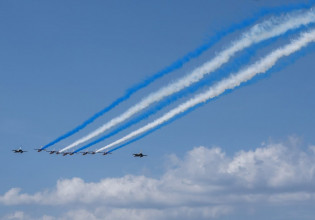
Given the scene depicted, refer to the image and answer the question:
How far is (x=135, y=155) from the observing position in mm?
95125

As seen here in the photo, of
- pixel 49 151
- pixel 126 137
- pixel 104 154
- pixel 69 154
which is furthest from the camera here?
pixel 49 151

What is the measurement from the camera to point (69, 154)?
10150 centimetres

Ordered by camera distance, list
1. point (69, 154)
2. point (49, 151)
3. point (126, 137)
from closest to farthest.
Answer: point (126, 137), point (69, 154), point (49, 151)

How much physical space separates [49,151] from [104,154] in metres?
21.9

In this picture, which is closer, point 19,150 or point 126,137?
point 126,137

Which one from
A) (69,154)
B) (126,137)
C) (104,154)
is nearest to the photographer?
(126,137)

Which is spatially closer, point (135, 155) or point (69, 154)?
point (135, 155)

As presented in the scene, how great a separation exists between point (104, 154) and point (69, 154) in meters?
10.9

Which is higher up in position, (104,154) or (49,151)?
(49,151)

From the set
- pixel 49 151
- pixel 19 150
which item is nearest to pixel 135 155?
pixel 49 151

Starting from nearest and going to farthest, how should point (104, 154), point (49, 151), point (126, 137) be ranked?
point (126, 137) → point (104, 154) → point (49, 151)

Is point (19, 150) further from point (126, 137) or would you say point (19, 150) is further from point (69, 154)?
point (126, 137)

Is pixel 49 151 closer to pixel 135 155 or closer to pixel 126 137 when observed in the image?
pixel 135 155

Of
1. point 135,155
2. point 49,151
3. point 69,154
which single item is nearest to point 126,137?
point 135,155
